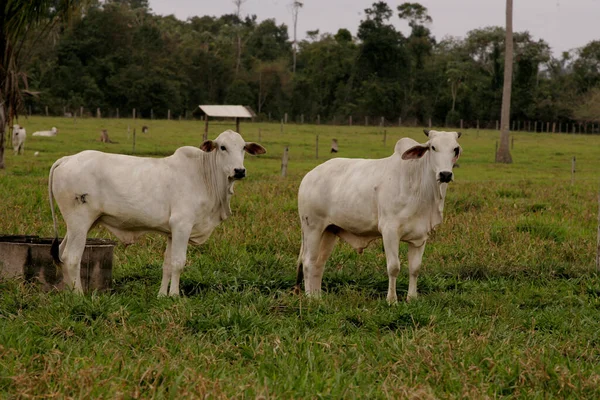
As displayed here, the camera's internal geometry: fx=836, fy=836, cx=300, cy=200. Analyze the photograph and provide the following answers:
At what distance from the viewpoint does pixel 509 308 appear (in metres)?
7.82

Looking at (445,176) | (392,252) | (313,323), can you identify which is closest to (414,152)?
(445,176)

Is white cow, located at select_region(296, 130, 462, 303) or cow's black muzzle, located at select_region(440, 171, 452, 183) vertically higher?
cow's black muzzle, located at select_region(440, 171, 452, 183)

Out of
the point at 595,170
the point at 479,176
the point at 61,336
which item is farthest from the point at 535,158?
the point at 61,336

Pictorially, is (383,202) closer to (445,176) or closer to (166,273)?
(445,176)

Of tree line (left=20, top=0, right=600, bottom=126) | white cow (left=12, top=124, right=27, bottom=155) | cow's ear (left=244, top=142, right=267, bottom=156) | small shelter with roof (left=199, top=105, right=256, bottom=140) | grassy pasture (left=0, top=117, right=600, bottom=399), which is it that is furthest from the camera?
tree line (left=20, top=0, right=600, bottom=126)

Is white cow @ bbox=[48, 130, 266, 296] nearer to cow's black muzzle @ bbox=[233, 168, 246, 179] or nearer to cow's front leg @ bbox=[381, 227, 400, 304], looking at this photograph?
cow's black muzzle @ bbox=[233, 168, 246, 179]

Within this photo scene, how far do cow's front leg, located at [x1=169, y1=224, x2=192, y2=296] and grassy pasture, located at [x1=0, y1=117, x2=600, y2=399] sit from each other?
0.29 metres

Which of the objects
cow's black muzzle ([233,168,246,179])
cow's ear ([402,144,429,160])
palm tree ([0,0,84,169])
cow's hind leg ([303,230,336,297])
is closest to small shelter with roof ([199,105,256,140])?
palm tree ([0,0,84,169])

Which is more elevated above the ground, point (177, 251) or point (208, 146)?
point (208, 146)

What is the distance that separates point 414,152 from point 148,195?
2595 mm

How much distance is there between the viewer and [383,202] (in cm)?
819

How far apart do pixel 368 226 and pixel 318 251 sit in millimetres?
665

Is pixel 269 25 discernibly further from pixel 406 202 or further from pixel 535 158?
pixel 406 202

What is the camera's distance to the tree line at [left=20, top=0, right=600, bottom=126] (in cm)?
6334
